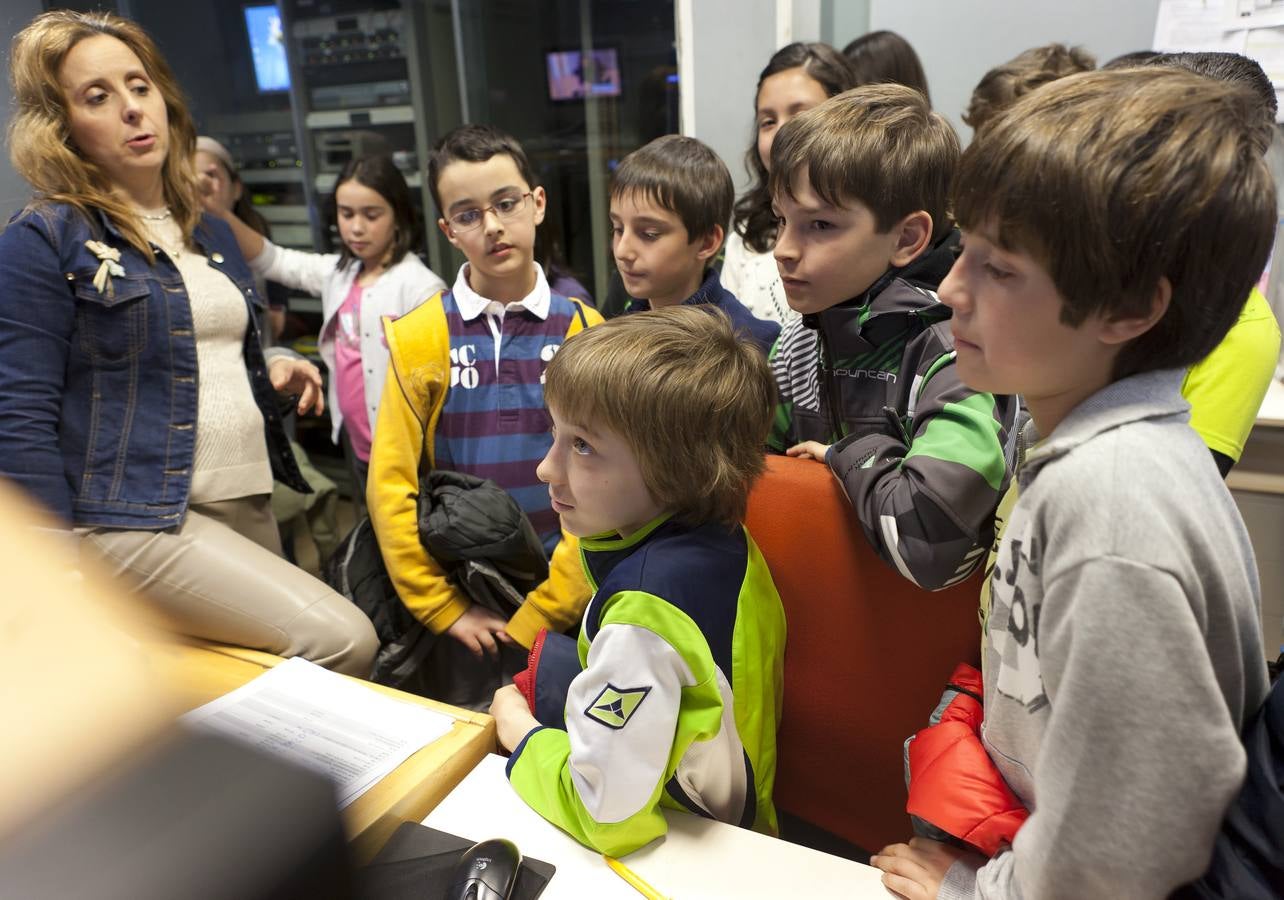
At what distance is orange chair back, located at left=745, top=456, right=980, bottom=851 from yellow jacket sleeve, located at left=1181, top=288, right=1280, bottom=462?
1.64ft

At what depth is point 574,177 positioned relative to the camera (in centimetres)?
332

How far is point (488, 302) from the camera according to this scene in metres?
1.74

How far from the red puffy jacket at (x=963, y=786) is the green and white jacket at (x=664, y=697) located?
0.73ft

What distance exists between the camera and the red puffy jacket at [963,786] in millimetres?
807

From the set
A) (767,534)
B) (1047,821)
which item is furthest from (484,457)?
(1047,821)

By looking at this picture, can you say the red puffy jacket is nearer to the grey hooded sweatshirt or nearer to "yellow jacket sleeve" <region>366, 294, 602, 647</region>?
the grey hooded sweatshirt

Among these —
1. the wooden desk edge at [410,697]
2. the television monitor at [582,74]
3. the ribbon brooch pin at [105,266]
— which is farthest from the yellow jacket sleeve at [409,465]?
the television monitor at [582,74]

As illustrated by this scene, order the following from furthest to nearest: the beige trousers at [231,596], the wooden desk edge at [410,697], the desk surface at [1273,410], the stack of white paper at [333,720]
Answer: the desk surface at [1273,410] < the beige trousers at [231,596] < the wooden desk edge at [410,697] < the stack of white paper at [333,720]

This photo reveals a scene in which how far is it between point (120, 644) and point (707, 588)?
602 mm

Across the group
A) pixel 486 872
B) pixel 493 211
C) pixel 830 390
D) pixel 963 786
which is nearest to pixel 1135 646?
pixel 963 786

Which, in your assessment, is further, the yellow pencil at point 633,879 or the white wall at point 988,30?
the white wall at point 988,30

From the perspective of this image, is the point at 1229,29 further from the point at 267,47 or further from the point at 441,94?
the point at 267,47

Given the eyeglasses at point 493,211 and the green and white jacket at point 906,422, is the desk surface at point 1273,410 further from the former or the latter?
the eyeglasses at point 493,211

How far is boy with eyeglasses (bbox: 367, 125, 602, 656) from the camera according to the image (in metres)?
1.67
